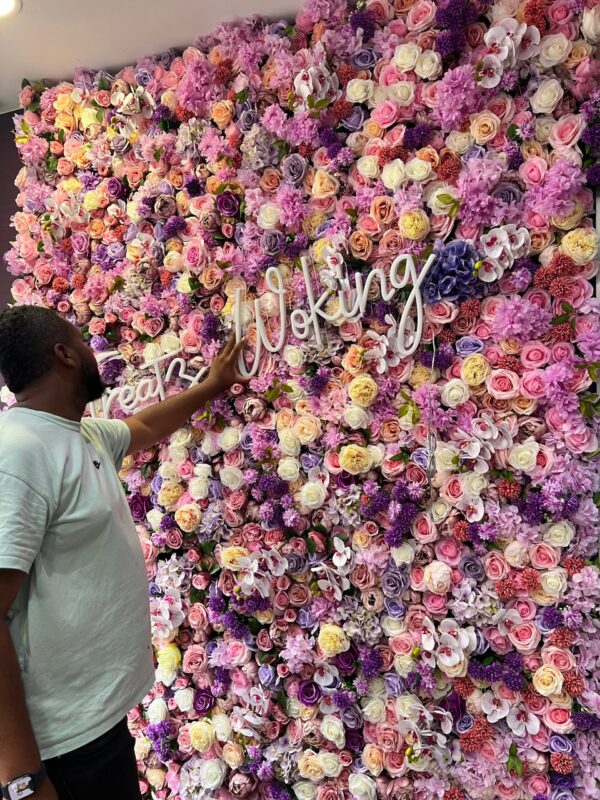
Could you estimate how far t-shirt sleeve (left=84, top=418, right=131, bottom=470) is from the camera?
1506 millimetres

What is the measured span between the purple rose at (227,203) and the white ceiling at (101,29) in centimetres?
53

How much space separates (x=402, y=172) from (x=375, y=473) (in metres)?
0.80

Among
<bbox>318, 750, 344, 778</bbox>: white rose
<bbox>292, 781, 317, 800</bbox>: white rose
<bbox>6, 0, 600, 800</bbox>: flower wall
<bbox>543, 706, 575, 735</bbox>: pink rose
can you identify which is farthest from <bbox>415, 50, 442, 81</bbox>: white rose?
<bbox>292, 781, 317, 800</bbox>: white rose

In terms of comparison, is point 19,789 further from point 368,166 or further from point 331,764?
point 368,166

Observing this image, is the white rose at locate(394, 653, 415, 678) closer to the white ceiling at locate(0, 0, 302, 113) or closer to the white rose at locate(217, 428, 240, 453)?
the white rose at locate(217, 428, 240, 453)

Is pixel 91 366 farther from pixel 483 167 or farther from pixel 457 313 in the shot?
pixel 483 167

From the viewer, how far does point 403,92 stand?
1458 mm

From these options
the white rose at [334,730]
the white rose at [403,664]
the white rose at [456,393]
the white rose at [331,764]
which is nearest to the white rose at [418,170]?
the white rose at [456,393]

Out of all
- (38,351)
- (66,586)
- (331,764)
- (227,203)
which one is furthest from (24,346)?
(331,764)

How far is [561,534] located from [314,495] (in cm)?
63

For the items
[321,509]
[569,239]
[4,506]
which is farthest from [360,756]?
[569,239]

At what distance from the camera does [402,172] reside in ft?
4.79

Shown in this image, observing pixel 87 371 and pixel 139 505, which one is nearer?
pixel 87 371

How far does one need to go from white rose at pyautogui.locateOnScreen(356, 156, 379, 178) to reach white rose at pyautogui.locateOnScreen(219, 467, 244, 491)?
36.2 inches
